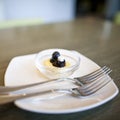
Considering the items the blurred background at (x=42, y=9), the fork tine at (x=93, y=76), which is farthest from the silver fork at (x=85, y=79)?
the blurred background at (x=42, y=9)

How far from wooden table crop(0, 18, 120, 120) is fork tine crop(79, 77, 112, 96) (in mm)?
49

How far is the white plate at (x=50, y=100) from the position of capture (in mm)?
500

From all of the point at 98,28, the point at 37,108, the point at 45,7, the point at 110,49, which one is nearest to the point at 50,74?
the point at 37,108

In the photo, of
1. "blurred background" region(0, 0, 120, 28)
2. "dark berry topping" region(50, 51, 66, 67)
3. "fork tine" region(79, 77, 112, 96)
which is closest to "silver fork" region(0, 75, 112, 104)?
"fork tine" region(79, 77, 112, 96)

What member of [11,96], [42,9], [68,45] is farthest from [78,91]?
[42,9]

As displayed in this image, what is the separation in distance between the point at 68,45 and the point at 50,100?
509mm

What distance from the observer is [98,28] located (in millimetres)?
1285

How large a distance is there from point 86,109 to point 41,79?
0.19m

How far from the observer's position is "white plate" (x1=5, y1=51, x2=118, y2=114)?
1.64 feet

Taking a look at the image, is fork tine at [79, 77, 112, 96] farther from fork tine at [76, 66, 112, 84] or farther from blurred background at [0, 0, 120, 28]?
blurred background at [0, 0, 120, 28]

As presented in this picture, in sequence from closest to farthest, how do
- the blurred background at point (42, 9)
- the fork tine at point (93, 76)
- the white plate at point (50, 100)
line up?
the white plate at point (50, 100)
the fork tine at point (93, 76)
the blurred background at point (42, 9)

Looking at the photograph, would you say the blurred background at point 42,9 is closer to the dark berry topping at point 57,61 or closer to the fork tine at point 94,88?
the dark berry topping at point 57,61

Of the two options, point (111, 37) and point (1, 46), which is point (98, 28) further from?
point (1, 46)

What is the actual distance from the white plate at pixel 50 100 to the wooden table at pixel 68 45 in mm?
25
